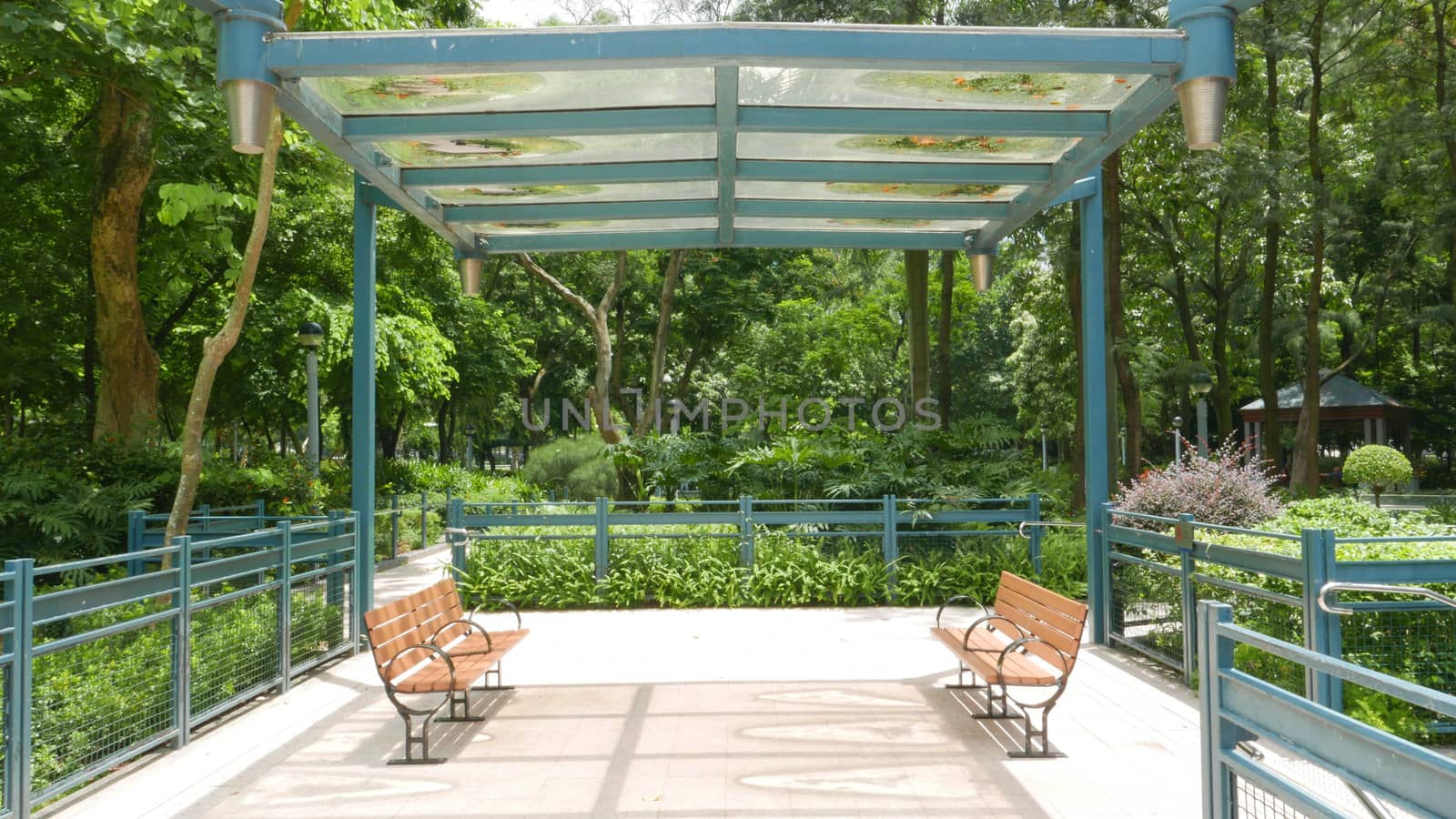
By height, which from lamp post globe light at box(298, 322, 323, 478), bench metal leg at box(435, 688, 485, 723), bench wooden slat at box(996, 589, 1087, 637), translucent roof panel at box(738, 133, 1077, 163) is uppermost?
translucent roof panel at box(738, 133, 1077, 163)

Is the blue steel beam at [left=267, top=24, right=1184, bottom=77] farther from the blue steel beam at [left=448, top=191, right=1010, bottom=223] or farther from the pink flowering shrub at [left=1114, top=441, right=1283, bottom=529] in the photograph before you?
the pink flowering shrub at [left=1114, top=441, right=1283, bottom=529]

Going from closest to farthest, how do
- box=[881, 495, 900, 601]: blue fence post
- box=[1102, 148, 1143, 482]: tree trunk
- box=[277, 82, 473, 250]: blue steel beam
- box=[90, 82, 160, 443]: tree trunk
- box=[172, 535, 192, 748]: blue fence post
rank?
1. box=[277, 82, 473, 250]: blue steel beam
2. box=[172, 535, 192, 748]: blue fence post
3. box=[881, 495, 900, 601]: blue fence post
4. box=[90, 82, 160, 443]: tree trunk
5. box=[1102, 148, 1143, 482]: tree trunk

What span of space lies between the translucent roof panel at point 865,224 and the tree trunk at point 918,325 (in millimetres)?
9592

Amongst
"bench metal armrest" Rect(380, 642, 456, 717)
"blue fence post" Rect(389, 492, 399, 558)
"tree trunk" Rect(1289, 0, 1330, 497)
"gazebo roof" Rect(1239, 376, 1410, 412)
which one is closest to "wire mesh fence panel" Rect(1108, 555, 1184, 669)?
"bench metal armrest" Rect(380, 642, 456, 717)

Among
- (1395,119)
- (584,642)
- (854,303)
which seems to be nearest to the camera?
(584,642)

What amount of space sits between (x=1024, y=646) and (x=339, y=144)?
5.64m

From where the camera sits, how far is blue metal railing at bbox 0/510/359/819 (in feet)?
17.4

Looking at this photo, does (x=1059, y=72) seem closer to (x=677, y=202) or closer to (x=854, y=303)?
(x=677, y=202)

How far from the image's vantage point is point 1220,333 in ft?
92.1

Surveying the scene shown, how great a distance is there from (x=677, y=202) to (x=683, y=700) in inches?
170

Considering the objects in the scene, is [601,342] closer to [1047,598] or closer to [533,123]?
[533,123]

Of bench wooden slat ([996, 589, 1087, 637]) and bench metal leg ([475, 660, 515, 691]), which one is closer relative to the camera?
bench wooden slat ([996, 589, 1087, 637])

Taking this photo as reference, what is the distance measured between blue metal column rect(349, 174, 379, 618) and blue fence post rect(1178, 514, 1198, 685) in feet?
23.7

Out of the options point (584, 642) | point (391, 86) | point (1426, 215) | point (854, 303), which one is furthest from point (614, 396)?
point (391, 86)
